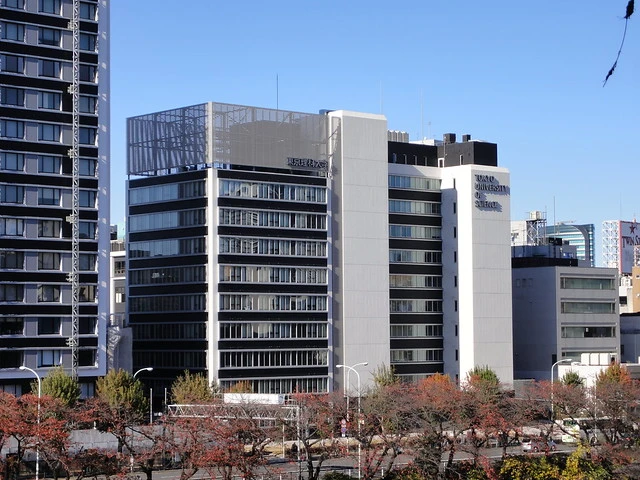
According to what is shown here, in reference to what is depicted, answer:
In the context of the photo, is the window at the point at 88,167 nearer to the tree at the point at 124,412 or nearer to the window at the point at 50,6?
the window at the point at 50,6

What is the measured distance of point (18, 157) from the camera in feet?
445

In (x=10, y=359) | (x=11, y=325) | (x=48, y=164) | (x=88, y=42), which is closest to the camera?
(x=10, y=359)

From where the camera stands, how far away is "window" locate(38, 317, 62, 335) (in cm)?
13575

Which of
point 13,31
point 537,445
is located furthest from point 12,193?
point 537,445

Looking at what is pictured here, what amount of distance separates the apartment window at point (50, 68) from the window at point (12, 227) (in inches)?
680

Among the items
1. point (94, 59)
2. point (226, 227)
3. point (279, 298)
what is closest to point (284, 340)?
point (279, 298)

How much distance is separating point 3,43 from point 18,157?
13.0 meters

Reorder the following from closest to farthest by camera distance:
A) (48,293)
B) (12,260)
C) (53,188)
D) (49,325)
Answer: (12,260) < (49,325) < (48,293) < (53,188)

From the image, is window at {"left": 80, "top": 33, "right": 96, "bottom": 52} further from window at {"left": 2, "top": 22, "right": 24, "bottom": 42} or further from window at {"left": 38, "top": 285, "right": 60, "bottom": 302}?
window at {"left": 38, "top": 285, "right": 60, "bottom": 302}

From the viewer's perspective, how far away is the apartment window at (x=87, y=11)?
142 metres

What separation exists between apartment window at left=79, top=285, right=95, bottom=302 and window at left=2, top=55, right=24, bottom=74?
26.0 metres

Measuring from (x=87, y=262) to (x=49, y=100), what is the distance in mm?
19419

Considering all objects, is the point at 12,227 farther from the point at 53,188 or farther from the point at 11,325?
the point at 11,325

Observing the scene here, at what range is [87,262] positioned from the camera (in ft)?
462
